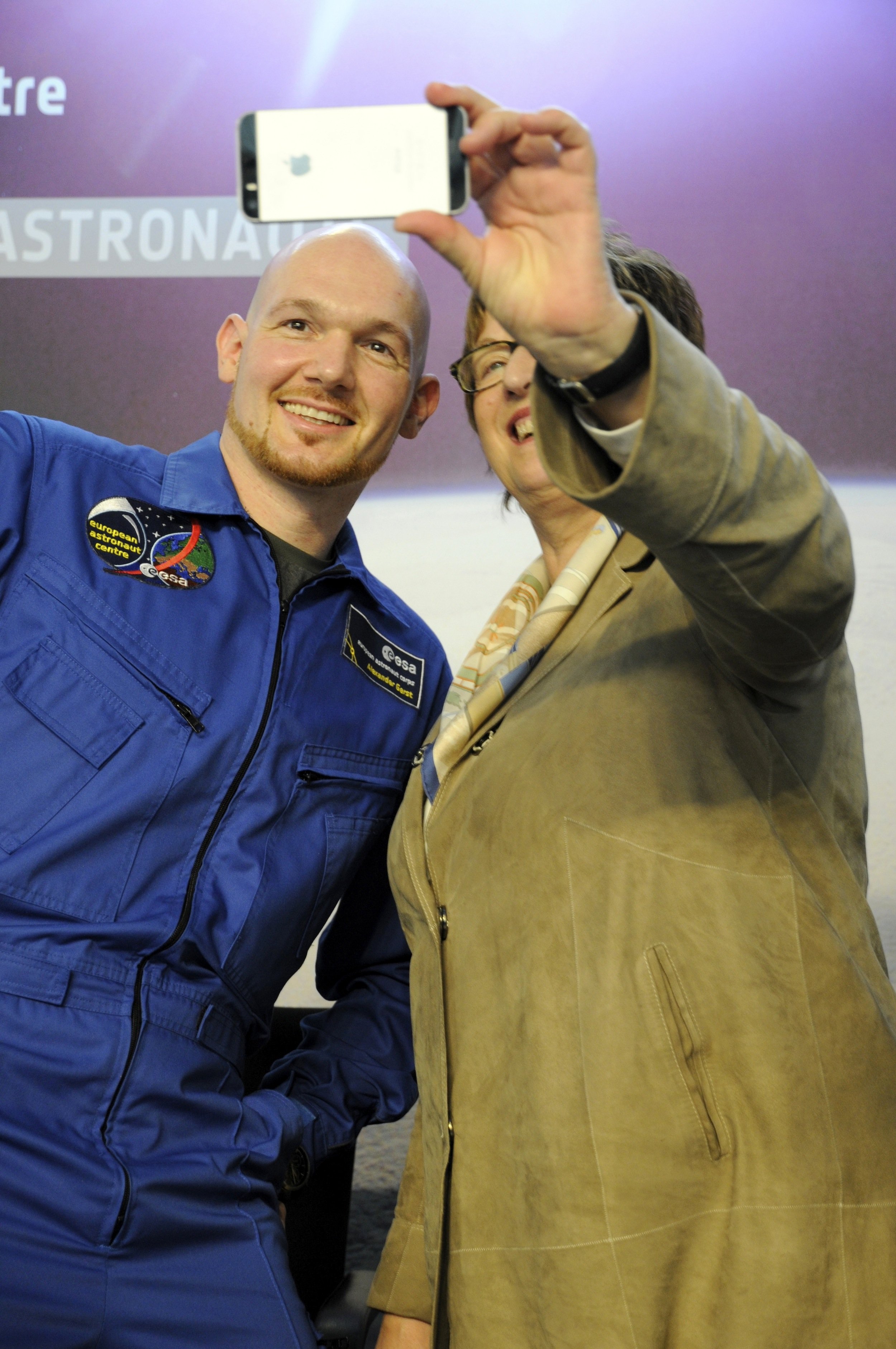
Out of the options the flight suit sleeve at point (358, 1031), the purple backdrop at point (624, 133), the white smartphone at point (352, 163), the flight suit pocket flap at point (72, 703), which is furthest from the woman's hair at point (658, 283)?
the purple backdrop at point (624, 133)

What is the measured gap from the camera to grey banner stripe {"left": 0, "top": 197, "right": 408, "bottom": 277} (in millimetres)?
2441

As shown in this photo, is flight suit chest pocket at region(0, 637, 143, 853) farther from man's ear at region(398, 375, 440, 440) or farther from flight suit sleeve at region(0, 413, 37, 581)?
man's ear at region(398, 375, 440, 440)

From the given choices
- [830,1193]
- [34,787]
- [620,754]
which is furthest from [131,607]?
[830,1193]

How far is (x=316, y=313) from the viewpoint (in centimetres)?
138

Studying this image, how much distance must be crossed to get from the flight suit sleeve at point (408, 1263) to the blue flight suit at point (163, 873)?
0.10 meters

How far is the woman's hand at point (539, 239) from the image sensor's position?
637 millimetres

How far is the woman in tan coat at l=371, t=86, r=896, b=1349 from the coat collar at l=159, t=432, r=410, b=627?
461mm

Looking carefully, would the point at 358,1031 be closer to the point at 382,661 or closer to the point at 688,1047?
the point at 382,661

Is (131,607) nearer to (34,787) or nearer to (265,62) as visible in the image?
(34,787)

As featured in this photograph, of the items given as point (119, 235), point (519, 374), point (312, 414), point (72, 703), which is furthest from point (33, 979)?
point (119, 235)

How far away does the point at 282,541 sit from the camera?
1390mm

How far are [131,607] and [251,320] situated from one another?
455 millimetres

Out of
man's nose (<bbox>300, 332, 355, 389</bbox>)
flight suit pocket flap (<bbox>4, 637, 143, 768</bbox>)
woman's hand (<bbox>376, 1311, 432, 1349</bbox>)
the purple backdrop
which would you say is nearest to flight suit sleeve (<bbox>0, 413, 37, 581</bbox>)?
flight suit pocket flap (<bbox>4, 637, 143, 768</bbox>)

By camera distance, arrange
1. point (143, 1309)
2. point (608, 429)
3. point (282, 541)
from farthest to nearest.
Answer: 1. point (282, 541)
2. point (143, 1309)
3. point (608, 429)
